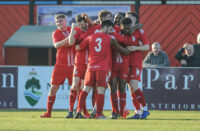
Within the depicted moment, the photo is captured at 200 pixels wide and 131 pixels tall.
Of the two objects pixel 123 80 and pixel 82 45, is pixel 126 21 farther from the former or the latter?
pixel 123 80

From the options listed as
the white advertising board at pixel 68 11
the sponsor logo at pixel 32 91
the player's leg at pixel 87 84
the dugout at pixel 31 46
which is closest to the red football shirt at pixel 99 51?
the player's leg at pixel 87 84

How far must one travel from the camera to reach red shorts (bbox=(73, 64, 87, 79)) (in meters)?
12.2

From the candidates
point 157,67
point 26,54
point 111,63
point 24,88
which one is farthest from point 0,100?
point 26,54

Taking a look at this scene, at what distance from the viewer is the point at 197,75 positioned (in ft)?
52.6

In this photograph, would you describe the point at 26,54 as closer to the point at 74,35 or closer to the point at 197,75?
the point at 197,75

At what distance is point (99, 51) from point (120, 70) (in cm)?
72

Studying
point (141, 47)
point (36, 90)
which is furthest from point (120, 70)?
point (36, 90)

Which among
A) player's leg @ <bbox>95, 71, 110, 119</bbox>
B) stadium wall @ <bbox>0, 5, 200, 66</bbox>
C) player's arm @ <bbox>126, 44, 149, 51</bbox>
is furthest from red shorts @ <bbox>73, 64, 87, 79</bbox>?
stadium wall @ <bbox>0, 5, 200, 66</bbox>

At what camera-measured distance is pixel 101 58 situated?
11.6 meters

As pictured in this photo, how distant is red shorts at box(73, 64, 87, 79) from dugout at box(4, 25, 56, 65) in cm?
914

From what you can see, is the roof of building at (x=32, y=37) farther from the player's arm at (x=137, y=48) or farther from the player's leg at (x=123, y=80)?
the player's arm at (x=137, y=48)

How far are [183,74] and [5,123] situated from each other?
6.64 m

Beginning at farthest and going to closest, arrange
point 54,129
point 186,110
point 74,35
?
point 186,110, point 74,35, point 54,129

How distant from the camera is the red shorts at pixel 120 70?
12062 mm
